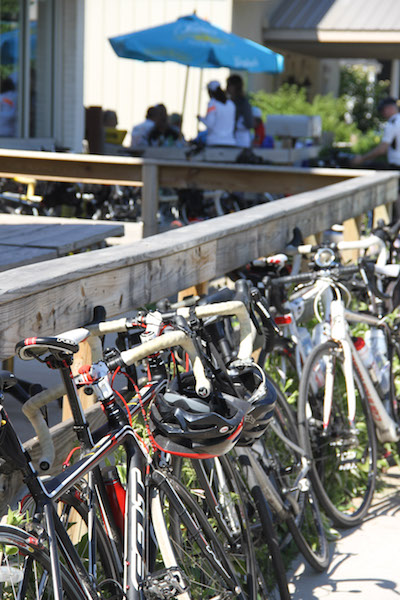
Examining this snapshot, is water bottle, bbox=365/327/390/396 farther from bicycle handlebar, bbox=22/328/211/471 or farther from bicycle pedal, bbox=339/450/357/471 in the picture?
bicycle handlebar, bbox=22/328/211/471

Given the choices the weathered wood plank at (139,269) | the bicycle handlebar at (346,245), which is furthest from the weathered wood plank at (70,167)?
the bicycle handlebar at (346,245)

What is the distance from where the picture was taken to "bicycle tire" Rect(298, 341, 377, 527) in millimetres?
3814

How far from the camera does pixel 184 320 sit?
239 cm

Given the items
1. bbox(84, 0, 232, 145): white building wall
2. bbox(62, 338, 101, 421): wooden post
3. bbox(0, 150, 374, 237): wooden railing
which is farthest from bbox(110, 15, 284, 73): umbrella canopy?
bbox(62, 338, 101, 421): wooden post

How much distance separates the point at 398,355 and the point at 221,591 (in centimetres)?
233

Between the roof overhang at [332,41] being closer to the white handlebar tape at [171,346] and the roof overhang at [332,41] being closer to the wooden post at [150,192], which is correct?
the wooden post at [150,192]

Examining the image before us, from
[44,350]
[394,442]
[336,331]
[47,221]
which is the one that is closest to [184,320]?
[44,350]

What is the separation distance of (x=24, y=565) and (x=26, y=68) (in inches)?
454

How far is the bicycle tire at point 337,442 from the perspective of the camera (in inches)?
150

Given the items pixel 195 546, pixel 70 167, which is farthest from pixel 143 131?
pixel 195 546

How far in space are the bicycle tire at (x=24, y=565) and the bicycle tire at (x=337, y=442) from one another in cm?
181

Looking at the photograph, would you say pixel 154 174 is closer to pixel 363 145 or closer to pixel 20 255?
pixel 20 255

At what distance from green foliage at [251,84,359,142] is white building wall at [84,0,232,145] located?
69.9 inches

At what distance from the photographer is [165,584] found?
2.31 m
